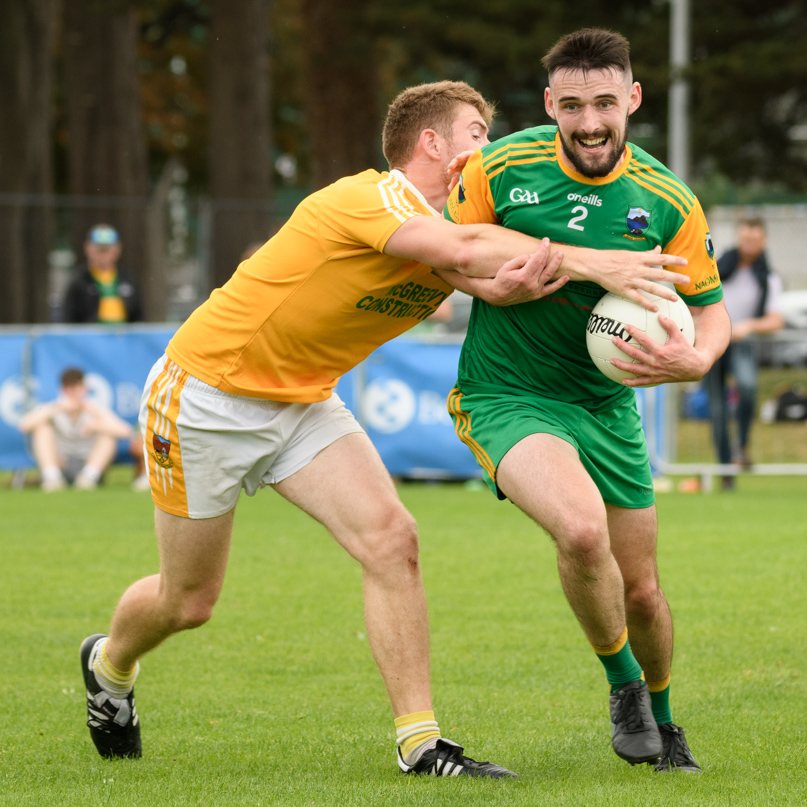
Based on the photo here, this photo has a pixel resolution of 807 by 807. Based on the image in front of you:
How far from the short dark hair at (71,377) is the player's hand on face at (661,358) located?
9598 millimetres

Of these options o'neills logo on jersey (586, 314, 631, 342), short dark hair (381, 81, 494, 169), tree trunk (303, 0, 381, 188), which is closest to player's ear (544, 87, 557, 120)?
short dark hair (381, 81, 494, 169)

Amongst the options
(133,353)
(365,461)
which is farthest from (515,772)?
(133,353)

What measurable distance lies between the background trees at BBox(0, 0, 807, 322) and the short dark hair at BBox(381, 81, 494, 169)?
17.1 metres

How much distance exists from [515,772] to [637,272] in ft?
5.86

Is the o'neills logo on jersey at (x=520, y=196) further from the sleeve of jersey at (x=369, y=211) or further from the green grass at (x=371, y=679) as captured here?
the green grass at (x=371, y=679)

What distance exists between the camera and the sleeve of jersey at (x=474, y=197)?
186 inches

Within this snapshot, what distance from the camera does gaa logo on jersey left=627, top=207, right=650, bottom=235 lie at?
4660 mm

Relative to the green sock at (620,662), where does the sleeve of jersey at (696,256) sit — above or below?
above

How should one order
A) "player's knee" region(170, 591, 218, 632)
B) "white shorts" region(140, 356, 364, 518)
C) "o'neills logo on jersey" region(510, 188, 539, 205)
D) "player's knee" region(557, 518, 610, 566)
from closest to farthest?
1. "player's knee" region(557, 518, 610, 566)
2. "o'neills logo on jersey" region(510, 188, 539, 205)
3. "white shorts" region(140, 356, 364, 518)
4. "player's knee" region(170, 591, 218, 632)

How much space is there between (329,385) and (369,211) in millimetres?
752

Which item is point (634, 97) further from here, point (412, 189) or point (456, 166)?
point (412, 189)

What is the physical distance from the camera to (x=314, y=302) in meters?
4.77

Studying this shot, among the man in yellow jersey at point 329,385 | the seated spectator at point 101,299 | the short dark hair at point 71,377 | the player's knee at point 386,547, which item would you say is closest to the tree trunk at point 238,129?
the seated spectator at point 101,299

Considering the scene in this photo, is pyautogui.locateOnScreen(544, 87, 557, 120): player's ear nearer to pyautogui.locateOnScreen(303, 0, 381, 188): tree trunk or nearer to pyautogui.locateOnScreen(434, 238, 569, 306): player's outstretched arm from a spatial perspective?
pyautogui.locateOnScreen(434, 238, 569, 306): player's outstretched arm
